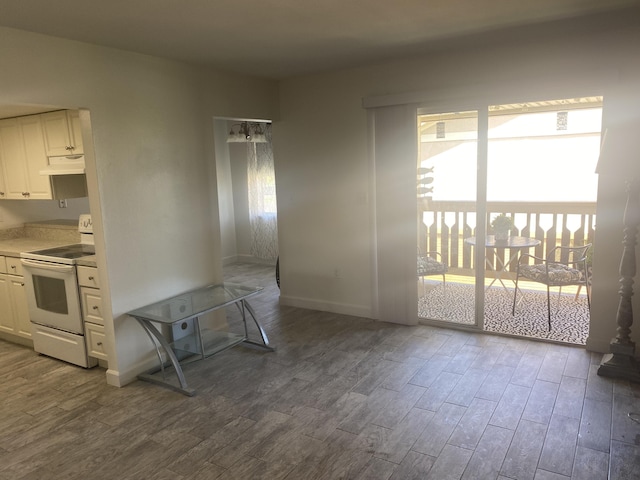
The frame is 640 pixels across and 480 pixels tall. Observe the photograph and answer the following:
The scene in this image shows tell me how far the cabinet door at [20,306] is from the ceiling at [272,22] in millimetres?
2390

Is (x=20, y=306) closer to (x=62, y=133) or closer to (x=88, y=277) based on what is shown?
(x=88, y=277)

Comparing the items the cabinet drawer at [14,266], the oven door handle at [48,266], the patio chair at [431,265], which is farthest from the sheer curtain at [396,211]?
the cabinet drawer at [14,266]

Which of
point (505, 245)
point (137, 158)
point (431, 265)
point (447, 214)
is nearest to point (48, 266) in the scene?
point (137, 158)

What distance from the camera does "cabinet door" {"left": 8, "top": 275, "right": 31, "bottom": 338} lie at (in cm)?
412

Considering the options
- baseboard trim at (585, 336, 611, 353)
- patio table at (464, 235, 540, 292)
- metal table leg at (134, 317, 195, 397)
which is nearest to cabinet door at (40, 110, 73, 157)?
metal table leg at (134, 317, 195, 397)

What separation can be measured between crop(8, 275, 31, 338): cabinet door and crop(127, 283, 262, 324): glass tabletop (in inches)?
56.8

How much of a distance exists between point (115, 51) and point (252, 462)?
9.62 feet

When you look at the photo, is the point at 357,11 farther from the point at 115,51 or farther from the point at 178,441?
the point at 178,441

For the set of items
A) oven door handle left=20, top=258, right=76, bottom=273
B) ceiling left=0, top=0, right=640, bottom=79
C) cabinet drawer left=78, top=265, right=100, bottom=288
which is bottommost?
cabinet drawer left=78, top=265, right=100, bottom=288

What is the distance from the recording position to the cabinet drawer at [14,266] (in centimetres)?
405

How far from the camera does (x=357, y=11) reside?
271 cm

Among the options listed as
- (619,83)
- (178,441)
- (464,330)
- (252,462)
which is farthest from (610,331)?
(178,441)

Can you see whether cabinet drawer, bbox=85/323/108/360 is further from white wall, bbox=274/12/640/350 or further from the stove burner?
white wall, bbox=274/12/640/350

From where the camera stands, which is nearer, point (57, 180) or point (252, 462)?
point (252, 462)
